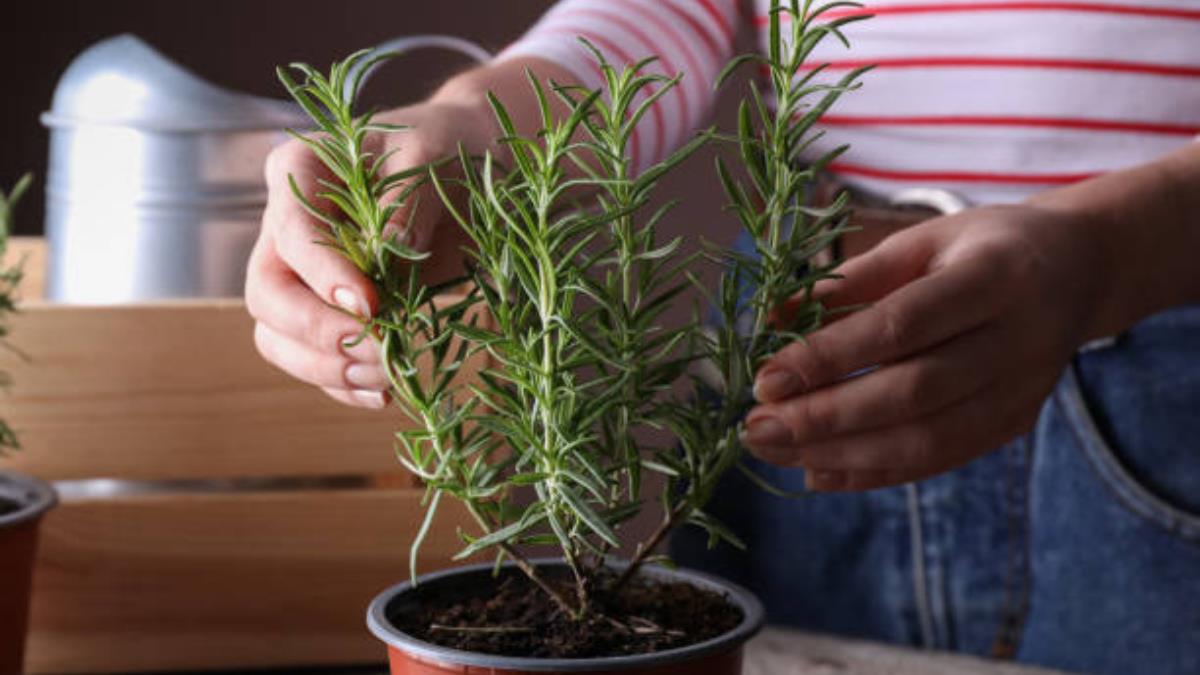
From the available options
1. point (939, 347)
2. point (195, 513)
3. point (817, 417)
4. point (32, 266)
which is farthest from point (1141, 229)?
point (32, 266)

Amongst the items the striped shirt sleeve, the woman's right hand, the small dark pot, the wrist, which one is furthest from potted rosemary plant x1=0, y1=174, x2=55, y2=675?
the striped shirt sleeve

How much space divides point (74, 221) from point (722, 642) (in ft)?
2.16

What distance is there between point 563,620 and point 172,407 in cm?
45

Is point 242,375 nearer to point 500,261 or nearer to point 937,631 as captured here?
point 500,261

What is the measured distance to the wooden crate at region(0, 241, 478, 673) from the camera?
0.83 metres

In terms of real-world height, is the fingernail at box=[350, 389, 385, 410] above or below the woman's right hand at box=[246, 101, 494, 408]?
below

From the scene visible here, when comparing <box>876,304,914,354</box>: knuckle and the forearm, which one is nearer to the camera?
<box>876,304,914,354</box>: knuckle

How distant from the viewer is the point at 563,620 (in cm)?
46

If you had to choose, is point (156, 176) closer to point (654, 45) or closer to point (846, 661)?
point (654, 45)

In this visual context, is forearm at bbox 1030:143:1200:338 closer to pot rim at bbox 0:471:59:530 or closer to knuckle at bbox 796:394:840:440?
knuckle at bbox 796:394:840:440

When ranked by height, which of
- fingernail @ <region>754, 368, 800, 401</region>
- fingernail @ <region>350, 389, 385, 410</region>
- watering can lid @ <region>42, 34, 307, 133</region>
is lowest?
fingernail @ <region>350, 389, 385, 410</region>

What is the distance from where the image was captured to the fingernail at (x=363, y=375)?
0.52 m

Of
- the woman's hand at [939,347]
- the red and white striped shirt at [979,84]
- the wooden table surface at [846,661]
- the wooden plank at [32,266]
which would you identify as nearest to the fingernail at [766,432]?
the woman's hand at [939,347]

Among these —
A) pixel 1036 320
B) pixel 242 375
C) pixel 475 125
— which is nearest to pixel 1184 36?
pixel 1036 320
